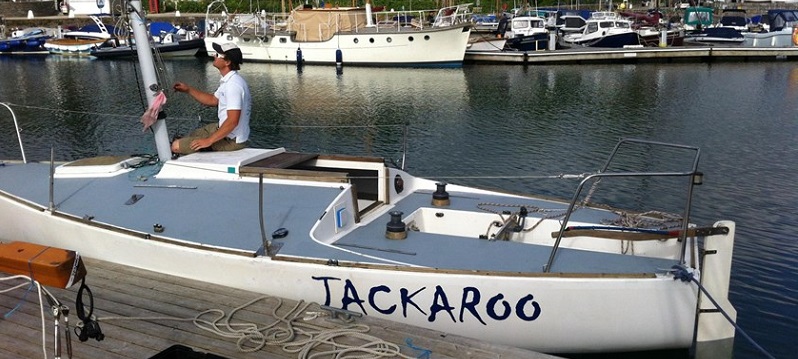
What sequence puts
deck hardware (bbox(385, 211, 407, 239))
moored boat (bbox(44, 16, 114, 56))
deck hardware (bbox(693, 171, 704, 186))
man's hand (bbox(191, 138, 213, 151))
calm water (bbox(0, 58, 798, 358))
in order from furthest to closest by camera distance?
moored boat (bbox(44, 16, 114, 56)) → calm water (bbox(0, 58, 798, 358)) → man's hand (bbox(191, 138, 213, 151)) → deck hardware (bbox(385, 211, 407, 239)) → deck hardware (bbox(693, 171, 704, 186))

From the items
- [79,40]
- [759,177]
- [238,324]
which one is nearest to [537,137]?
[759,177]

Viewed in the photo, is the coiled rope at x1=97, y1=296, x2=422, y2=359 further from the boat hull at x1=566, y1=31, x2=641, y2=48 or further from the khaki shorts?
the boat hull at x1=566, y1=31, x2=641, y2=48

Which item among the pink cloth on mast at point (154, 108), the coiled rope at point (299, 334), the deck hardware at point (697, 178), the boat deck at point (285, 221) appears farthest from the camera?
the pink cloth on mast at point (154, 108)

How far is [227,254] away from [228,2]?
2588 inches

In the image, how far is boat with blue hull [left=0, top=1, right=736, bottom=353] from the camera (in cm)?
642

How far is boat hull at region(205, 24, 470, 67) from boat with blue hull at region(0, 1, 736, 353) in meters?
32.4

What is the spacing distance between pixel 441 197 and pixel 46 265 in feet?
15.8

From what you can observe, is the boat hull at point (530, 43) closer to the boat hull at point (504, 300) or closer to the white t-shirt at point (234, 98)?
the white t-shirt at point (234, 98)

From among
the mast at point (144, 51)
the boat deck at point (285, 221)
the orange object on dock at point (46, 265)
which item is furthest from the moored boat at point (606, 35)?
the orange object on dock at point (46, 265)

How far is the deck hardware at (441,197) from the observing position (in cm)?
853

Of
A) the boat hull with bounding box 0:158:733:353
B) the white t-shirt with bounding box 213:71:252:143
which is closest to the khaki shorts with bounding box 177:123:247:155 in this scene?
the white t-shirt with bounding box 213:71:252:143

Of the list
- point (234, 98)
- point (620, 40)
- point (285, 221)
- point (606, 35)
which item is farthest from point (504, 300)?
point (606, 35)

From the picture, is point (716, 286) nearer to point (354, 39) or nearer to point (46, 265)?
point (46, 265)

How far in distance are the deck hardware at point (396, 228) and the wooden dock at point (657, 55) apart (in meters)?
35.4
